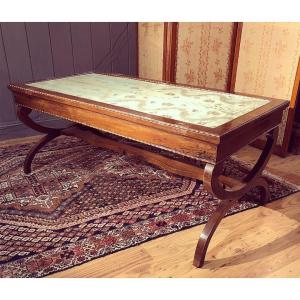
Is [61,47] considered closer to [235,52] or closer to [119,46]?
[119,46]

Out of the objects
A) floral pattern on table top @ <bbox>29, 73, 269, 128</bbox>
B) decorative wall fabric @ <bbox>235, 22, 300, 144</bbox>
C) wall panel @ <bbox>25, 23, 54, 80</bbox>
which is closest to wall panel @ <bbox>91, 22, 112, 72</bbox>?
wall panel @ <bbox>25, 23, 54, 80</bbox>

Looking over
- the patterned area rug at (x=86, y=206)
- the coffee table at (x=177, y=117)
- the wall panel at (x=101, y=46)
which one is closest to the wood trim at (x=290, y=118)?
the patterned area rug at (x=86, y=206)

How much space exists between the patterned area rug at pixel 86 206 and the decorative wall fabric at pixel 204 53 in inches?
49.2

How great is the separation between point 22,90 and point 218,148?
5.26ft

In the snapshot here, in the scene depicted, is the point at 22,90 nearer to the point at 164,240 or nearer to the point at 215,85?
the point at 164,240

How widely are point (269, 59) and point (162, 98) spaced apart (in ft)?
5.09

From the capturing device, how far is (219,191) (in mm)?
1688

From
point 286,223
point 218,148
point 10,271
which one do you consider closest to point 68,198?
point 10,271

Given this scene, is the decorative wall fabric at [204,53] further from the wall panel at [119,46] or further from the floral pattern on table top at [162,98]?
the floral pattern on table top at [162,98]

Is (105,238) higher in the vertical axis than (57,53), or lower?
lower

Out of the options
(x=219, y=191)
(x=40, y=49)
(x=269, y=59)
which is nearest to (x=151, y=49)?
(x=40, y=49)

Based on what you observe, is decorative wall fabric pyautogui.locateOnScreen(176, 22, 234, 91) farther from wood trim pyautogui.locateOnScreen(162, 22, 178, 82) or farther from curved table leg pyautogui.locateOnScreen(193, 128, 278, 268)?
curved table leg pyautogui.locateOnScreen(193, 128, 278, 268)

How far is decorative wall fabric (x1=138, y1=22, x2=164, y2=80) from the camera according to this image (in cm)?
379

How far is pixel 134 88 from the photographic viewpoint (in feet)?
7.80
